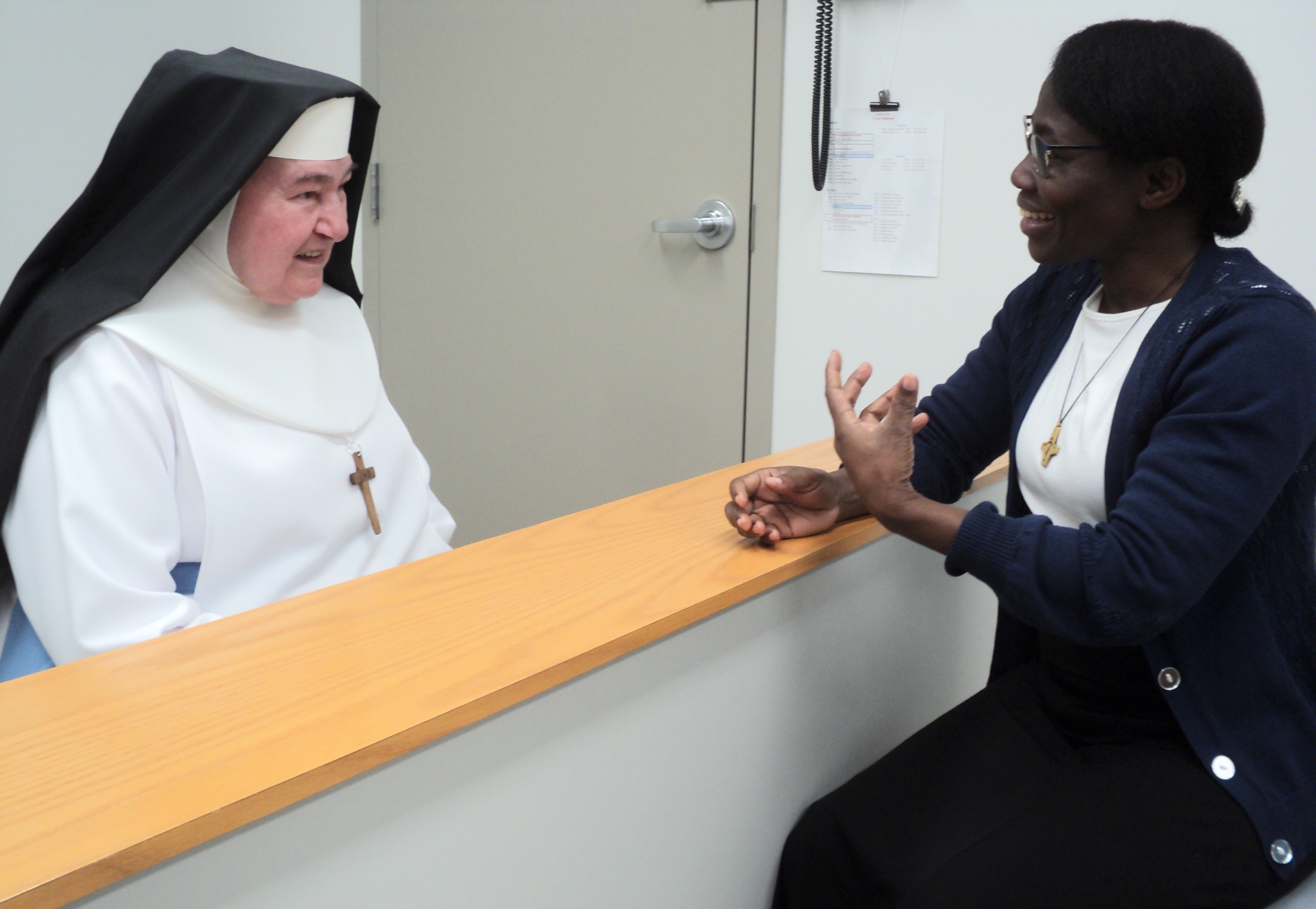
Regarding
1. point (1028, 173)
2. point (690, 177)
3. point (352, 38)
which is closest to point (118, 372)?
point (1028, 173)

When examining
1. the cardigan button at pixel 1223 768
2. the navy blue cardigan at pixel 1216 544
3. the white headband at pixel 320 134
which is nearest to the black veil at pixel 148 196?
the white headband at pixel 320 134

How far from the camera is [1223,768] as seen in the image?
1.29 metres

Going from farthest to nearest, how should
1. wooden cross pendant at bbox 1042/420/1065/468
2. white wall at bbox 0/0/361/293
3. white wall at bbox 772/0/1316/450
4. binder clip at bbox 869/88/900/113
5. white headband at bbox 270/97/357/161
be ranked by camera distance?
white wall at bbox 0/0/361/293 → binder clip at bbox 869/88/900/113 → white wall at bbox 772/0/1316/450 → white headband at bbox 270/97/357/161 → wooden cross pendant at bbox 1042/420/1065/468

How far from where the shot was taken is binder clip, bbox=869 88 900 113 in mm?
2809

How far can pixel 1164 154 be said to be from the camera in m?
1.33

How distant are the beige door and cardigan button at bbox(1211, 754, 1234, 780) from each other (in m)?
1.97

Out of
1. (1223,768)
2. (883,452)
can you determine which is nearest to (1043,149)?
(883,452)

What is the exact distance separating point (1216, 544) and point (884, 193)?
6.04ft

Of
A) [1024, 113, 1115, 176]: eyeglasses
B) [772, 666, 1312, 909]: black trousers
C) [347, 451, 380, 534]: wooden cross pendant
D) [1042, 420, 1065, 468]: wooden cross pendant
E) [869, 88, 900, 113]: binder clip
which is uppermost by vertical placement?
[869, 88, 900, 113]: binder clip

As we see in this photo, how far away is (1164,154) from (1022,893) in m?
0.88

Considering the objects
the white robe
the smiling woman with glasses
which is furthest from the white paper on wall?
the white robe

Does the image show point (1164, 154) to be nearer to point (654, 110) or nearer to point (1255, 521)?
point (1255, 521)

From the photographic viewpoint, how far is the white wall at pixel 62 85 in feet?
10.1

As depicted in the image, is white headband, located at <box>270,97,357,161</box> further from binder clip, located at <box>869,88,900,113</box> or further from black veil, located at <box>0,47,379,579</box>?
binder clip, located at <box>869,88,900,113</box>
